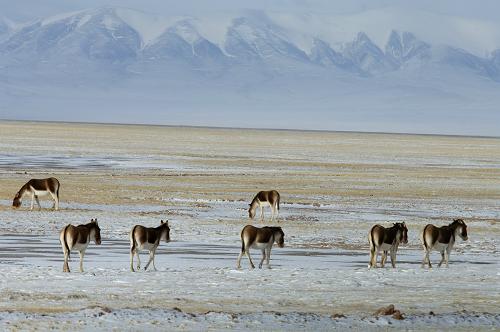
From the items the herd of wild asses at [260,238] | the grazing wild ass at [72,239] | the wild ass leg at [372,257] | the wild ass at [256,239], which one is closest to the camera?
the grazing wild ass at [72,239]

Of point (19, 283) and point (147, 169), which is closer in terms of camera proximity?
point (19, 283)

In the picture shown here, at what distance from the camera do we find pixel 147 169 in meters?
51.1

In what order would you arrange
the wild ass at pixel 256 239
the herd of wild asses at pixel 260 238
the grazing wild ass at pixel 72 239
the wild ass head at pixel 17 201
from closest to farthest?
the grazing wild ass at pixel 72 239 < the herd of wild asses at pixel 260 238 < the wild ass at pixel 256 239 < the wild ass head at pixel 17 201

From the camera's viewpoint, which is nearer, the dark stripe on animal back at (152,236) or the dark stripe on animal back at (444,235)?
the dark stripe on animal back at (152,236)

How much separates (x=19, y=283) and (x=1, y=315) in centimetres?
276

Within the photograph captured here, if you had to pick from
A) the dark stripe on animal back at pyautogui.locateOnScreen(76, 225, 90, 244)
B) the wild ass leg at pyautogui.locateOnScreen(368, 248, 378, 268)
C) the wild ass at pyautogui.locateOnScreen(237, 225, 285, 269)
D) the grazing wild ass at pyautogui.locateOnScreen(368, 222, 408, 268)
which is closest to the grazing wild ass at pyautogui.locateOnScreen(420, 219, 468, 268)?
the grazing wild ass at pyautogui.locateOnScreen(368, 222, 408, 268)

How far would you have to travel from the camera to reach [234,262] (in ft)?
65.1

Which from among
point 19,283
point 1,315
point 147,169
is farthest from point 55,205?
point 147,169

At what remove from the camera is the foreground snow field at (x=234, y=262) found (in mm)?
13891

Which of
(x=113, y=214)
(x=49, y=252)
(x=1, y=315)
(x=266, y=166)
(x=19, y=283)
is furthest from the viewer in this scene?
(x=266, y=166)

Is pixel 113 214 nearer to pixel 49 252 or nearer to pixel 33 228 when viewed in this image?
pixel 33 228

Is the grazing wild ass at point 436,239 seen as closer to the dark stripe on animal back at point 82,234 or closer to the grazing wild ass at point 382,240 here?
the grazing wild ass at point 382,240

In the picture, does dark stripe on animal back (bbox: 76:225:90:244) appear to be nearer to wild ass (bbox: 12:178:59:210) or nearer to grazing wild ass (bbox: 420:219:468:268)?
grazing wild ass (bbox: 420:219:468:268)

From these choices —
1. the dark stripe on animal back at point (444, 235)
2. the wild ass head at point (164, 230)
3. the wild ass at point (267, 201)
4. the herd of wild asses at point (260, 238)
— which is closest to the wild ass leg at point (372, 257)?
the herd of wild asses at point (260, 238)
